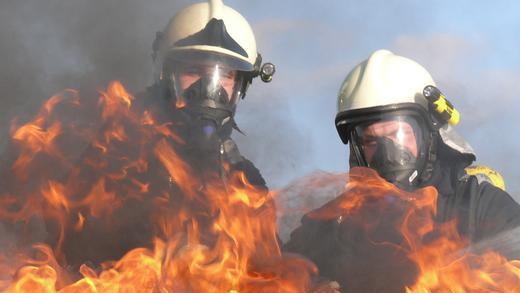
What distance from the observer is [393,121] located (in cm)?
649

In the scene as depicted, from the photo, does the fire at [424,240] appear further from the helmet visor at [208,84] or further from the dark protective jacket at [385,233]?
the helmet visor at [208,84]

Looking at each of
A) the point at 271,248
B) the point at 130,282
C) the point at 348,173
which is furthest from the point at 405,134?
the point at 130,282

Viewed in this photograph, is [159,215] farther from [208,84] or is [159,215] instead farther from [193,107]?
[208,84]

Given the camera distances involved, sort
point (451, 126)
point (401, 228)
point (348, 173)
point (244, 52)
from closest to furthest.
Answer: point (401, 228)
point (348, 173)
point (451, 126)
point (244, 52)

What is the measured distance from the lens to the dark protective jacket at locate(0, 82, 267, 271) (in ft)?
20.2

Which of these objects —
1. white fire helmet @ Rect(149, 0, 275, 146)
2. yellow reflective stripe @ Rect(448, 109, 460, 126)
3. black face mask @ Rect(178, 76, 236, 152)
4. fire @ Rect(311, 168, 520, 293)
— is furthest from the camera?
white fire helmet @ Rect(149, 0, 275, 146)

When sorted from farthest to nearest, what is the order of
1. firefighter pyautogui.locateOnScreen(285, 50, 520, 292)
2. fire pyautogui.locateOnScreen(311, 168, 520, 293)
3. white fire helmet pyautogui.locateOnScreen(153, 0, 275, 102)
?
1. white fire helmet pyautogui.locateOnScreen(153, 0, 275, 102)
2. firefighter pyautogui.locateOnScreen(285, 50, 520, 292)
3. fire pyautogui.locateOnScreen(311, 168, 520, 293)

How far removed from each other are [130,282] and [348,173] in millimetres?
2070

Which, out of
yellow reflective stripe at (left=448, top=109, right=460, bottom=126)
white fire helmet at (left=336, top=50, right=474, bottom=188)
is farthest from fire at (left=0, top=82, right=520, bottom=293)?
yellow reflective stripe at (left=448, top=109, right=460, bottom=126)

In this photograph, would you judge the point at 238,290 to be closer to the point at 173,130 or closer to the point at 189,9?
the point at 173,130

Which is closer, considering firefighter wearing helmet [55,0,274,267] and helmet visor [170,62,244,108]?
firefighter wearing helmet [55,0,274,267]

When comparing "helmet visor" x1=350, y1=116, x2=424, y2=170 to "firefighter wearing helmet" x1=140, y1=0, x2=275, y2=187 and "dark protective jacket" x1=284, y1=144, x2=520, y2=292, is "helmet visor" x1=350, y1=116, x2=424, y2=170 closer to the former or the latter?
"dark protective jacket" x1=284, y1=144, x2=520, y2=292

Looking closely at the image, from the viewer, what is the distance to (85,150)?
6535mm

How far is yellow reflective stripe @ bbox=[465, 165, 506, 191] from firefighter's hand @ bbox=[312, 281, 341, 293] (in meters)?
1.94
